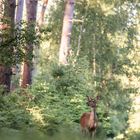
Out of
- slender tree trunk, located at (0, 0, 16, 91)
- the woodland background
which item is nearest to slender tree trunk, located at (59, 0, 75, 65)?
the woodland background

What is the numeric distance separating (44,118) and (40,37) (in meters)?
4.45

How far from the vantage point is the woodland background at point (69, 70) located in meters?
9.53

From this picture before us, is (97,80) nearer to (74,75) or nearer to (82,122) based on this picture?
(74,75)

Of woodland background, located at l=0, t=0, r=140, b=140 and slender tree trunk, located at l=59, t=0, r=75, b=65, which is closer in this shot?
woodland background, located at l=0, t=0, r=140, b=140

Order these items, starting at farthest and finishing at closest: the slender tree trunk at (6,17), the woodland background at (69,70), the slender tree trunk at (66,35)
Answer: the slender tree trunk at (66,35), the slender tree trunk at (6,17), the woodland background at (69,70)

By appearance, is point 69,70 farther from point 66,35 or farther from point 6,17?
point 6,17

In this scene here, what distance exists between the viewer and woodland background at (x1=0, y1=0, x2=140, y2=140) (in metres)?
9.53

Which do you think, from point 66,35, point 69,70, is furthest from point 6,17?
point 66,35

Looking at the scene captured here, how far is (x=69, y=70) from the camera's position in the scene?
22.1m

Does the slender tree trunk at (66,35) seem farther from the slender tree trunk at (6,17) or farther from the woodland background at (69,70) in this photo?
the slender tree trunk at (6,17)

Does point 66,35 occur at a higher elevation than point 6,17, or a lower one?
higher

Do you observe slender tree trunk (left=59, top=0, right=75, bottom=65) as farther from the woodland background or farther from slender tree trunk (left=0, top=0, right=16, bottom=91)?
slender tree trunk (left=0, top=0, right=16, bottom=91)

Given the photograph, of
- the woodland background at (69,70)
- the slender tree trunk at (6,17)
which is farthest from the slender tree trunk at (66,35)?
the slender tree trunk at (6,17)

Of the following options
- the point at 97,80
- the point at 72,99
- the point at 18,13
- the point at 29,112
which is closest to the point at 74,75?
the point at 72,99
